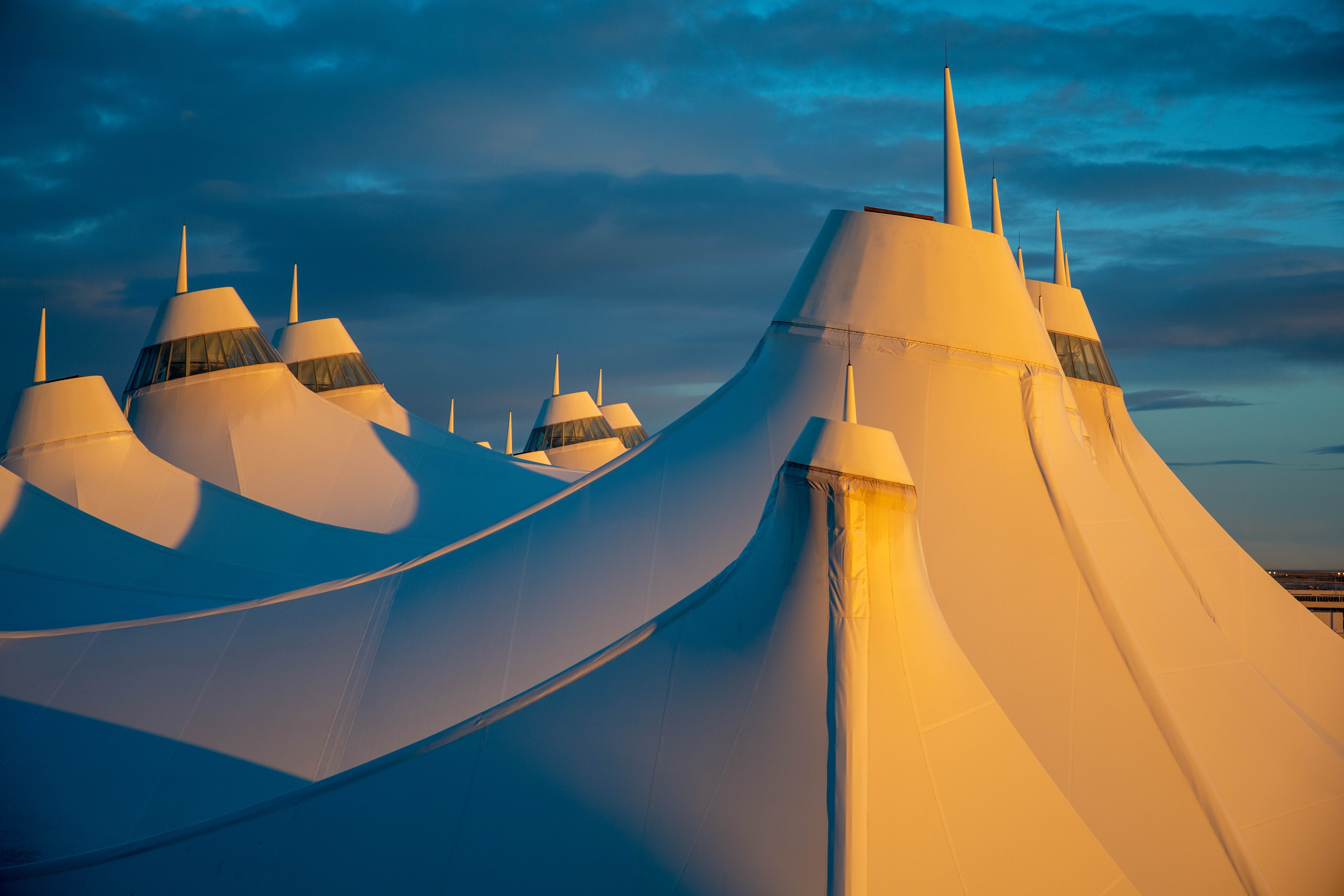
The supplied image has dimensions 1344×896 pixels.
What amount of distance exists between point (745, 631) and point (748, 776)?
765 millimetres

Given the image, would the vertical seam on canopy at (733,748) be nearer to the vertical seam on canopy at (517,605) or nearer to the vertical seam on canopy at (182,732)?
the vertical seam on canopy at (517,605)

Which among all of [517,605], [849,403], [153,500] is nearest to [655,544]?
[517,605]

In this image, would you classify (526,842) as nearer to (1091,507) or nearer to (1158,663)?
(1158,663)

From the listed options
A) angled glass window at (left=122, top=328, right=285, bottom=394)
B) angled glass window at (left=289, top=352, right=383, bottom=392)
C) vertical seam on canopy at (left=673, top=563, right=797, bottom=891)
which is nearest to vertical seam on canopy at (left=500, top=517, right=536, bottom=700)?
vertical seam on canopy at (left=673, top=563, right=797, bottom=891)

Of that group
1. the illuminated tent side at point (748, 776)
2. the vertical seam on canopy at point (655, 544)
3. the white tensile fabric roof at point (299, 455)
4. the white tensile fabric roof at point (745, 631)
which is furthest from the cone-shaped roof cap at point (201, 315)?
the illuminated tent side at point (748, 776)

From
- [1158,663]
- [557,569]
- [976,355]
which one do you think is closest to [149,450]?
[557,569]

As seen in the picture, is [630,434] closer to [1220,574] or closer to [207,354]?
[207,354]

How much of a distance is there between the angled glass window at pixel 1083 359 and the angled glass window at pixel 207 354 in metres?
14.3

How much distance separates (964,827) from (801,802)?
0.82 m

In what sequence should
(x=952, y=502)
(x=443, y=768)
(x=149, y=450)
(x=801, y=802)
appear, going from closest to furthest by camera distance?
(x=801, y=802)
(x=443, y=768)
(x=952, y=502)
(x=149, y=450)

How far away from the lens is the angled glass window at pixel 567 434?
33.7m

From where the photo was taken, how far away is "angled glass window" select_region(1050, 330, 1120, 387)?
1802 cm

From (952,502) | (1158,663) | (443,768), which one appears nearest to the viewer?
(443,768)

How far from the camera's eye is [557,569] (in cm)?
905
